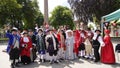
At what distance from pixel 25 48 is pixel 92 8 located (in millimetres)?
28570

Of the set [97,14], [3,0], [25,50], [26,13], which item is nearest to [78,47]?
[25,50]

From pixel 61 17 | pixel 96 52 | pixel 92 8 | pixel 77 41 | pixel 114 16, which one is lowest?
pixel 96 52

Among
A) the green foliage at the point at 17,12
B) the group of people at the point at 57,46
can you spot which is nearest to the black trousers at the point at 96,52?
the group of people at the point at 57,46

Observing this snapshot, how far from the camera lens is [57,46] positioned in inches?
520

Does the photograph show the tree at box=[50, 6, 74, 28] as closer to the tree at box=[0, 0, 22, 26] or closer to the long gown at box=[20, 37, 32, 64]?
the tree at box=[0, 0, 22, 26]

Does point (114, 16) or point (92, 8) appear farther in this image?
point (92, 8)

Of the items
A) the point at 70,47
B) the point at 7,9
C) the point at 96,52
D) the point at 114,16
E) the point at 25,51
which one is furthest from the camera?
the point at 7,9

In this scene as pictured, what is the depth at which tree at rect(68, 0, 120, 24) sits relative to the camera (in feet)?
130

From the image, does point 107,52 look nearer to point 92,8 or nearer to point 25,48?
point 25,48

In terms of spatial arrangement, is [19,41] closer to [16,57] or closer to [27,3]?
[16,57]

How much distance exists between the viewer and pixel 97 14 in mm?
40812

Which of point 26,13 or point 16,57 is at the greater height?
point 26,13

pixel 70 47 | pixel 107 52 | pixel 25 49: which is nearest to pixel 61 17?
pixel 70 47

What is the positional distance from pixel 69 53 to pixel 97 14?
Answer: 88.9 feet
